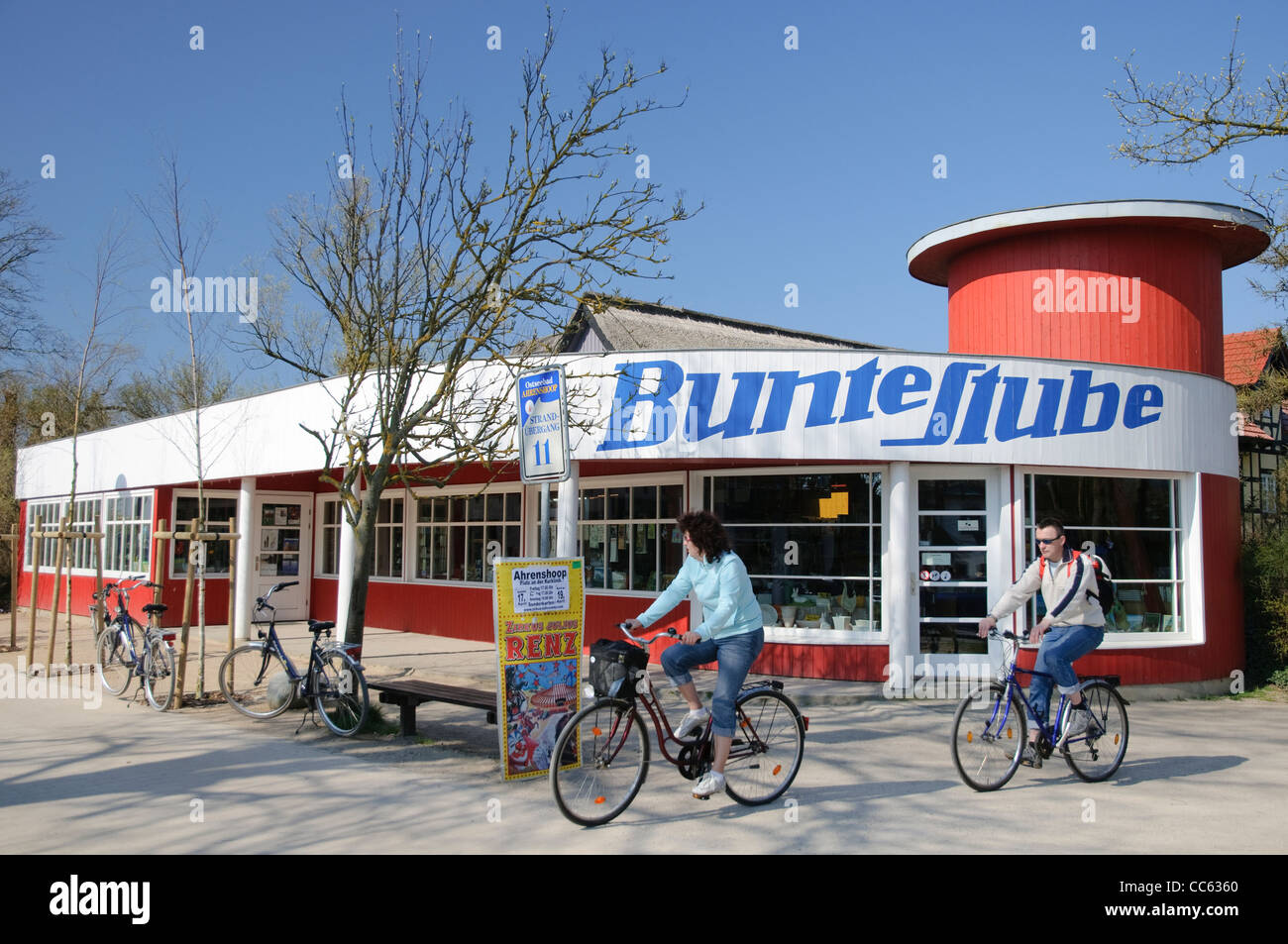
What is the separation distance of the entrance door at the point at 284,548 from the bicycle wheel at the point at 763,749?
49.6 feet

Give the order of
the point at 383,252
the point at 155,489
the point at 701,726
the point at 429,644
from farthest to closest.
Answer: the point at 155,489
the point at 429,644
the point at 383,252
the point at 701,726

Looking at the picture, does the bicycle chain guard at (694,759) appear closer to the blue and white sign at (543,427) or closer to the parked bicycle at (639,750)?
the parked bicycle at (639,750)

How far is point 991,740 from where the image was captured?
6.67 metres

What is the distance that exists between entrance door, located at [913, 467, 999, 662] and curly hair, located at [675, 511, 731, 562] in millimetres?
6109

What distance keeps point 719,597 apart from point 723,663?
0.42m

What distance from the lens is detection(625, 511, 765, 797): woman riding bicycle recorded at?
5.95 metres

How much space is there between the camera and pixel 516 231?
9523 mm

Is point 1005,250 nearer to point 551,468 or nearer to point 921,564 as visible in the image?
point 921,564

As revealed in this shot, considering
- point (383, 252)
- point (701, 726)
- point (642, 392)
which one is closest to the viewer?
point (701, 726)

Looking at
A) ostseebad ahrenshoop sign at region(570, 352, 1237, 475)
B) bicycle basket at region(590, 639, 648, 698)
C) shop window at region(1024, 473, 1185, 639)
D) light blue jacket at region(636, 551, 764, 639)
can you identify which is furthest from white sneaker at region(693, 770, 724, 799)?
shop window at region(1024, 473, 1185, 639)

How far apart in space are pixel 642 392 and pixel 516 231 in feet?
8.88

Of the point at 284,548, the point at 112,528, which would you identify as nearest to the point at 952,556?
the point at 284,548

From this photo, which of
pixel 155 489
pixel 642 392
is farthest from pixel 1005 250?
pixel 155 489

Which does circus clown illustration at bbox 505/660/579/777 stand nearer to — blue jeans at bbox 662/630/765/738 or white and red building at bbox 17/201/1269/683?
blue jeans at bbox 662/630/765/738
